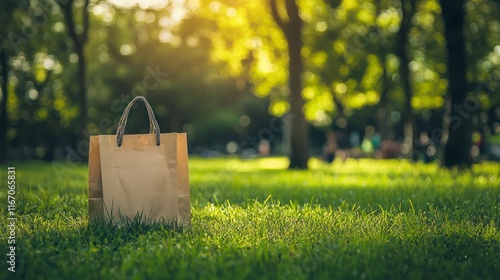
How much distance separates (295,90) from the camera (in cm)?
2036

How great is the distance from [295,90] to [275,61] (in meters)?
6.97

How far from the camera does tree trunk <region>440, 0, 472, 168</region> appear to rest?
15562 mm

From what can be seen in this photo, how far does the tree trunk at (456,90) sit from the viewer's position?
51.1ft

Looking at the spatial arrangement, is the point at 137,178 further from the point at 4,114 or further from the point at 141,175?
the point at 4,114

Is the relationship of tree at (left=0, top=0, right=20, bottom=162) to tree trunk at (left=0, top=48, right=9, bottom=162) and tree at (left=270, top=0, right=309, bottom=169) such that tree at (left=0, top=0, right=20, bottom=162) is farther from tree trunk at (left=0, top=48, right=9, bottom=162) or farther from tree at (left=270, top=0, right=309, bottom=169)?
tree at (left=270, top=0, right=309, bottom=169)

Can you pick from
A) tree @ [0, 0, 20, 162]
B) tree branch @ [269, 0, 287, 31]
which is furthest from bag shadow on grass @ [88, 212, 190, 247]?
tree @ [0, 0, 20, 162]

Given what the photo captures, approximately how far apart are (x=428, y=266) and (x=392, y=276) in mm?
407

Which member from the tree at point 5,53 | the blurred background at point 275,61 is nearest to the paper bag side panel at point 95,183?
the blurred background at point 275,61

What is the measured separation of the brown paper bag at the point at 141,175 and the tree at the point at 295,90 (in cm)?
1539

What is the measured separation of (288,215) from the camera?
5.79m

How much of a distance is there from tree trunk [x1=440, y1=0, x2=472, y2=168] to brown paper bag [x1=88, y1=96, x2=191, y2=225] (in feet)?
39.7

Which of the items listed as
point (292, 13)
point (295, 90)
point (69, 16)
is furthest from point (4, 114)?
point (292, 13)

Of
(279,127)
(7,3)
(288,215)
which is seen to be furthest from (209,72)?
(288,215)

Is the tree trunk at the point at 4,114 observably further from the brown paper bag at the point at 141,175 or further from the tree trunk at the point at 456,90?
the brown paper bag at the point at 141,175
